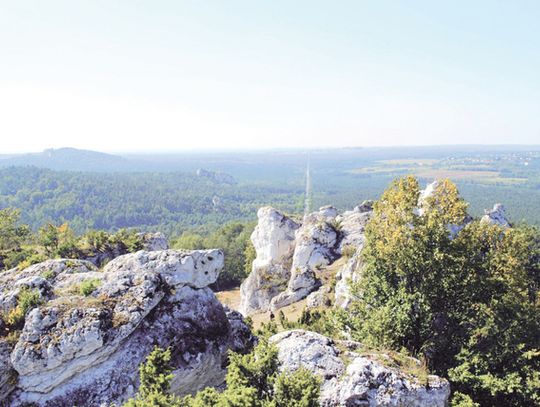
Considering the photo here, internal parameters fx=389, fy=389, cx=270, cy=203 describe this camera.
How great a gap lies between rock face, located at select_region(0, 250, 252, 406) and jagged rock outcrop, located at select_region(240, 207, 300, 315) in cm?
3066

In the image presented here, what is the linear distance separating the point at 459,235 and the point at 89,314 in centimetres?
1621

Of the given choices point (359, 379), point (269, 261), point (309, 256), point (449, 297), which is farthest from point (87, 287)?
point (269, 261)

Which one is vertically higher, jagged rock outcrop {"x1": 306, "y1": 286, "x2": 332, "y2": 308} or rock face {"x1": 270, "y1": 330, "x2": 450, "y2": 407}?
rock face {"x1": 270, "y1": 330, "x2": 450, "y2": 407}

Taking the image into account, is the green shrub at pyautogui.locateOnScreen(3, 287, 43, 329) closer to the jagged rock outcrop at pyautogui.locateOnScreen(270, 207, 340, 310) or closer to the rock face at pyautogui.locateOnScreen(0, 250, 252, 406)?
the rock face at pyautogui.locateOnScreen(0, 250, 252, 406)

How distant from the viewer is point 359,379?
11750 millimetres

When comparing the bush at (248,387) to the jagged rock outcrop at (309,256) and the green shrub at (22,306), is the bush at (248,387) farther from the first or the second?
the jagged rock outcrop at (309,256)

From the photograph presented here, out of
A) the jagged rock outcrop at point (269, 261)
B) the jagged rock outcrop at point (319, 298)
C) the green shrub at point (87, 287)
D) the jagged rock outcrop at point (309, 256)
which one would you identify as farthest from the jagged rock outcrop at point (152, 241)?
the jagged rock outcrop at point (269, 261)

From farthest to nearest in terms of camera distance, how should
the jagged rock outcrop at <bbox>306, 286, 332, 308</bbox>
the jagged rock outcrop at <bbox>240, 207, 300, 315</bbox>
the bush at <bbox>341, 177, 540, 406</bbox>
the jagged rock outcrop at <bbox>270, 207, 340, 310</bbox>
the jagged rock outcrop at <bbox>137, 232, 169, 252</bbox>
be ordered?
1. the jagged rock outcrop at <bbox>240, 207, 300, 315</bbox>
2. the jagged rock outcrop at <bbox>270, 207, 340, 310</bbox>
3. the jagged rock outcrop at <bbox>306, 286, 332, 308</bbox>
4. the jagged rock outcrop at <bbox>137, 232, 169, 252</bbox>
5. the bush at <bbox>341, 177, 540, 406</bbox>

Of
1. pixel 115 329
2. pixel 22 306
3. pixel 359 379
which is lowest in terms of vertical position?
pixel 359 379

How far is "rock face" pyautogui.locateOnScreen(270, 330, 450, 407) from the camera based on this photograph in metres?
11.5

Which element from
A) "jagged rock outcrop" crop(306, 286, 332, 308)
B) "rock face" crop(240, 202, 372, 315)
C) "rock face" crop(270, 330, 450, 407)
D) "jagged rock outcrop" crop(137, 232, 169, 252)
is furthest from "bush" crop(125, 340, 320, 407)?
"rock face" crop(240, 202, 372, 315)

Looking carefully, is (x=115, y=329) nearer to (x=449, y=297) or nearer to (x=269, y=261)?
(x=449, y=297)

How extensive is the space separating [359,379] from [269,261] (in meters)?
40.2

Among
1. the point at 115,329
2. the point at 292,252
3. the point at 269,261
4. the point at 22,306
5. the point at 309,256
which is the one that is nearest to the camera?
the point at 115,329
